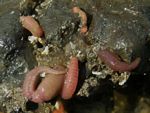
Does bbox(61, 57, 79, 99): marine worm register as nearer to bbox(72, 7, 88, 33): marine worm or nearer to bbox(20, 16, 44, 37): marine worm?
bbox(72, 7, 88, 33): marine worm

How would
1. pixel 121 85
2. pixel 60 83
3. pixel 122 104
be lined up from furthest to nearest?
pixel 122 104 → pixel 121 85 → pixel 60 83

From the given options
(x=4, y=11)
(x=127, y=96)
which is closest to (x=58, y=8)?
(x=4, y=11)

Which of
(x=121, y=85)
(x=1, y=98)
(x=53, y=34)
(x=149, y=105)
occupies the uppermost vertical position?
(x=53, y=34)

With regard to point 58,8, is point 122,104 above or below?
below

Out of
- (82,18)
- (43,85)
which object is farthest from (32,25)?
(43,85)

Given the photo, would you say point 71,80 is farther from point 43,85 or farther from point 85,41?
point 85,41

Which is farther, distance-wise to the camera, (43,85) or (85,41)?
(85,41)

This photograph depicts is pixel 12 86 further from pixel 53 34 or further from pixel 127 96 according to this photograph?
pixel 127 96
